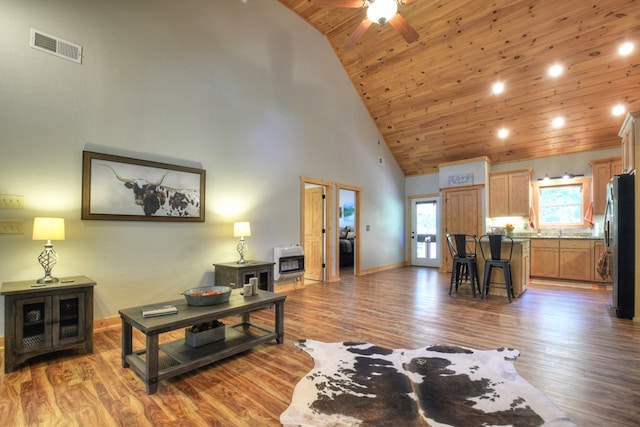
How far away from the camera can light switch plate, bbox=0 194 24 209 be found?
2805 mm

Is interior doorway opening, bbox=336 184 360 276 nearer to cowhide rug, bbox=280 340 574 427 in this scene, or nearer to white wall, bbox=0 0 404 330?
white wall, bbox=0 0 404 330

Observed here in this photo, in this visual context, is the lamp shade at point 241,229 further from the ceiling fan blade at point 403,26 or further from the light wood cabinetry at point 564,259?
the light wood cabinetry at point 564,259

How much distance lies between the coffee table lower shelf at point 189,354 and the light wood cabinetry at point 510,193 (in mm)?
6296

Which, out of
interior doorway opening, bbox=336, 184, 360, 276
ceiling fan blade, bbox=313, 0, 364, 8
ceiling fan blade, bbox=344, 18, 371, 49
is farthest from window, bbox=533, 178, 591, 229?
ceiling fan blade, bbox=313, 0, 364, 8

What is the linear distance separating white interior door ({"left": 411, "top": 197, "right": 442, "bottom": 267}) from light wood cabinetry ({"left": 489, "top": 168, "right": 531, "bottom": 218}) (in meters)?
1.43

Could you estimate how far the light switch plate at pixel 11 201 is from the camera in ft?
9.20

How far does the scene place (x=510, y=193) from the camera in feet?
22.8

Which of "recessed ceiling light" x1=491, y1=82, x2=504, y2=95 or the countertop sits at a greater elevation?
"recessed ceiling light" x1=491, y1=82, x2=504, y2=95

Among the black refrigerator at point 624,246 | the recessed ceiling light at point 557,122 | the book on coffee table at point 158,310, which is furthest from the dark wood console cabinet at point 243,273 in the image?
the recessed ceiling light at point 557,122

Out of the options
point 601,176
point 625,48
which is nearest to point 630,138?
point 625,48

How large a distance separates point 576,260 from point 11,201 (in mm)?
8573

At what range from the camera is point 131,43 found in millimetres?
3590

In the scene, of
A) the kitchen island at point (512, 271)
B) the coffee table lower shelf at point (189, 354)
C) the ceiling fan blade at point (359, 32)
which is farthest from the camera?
the kitchen island at point (512, 271)

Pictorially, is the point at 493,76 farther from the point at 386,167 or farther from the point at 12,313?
the point at 12,313
